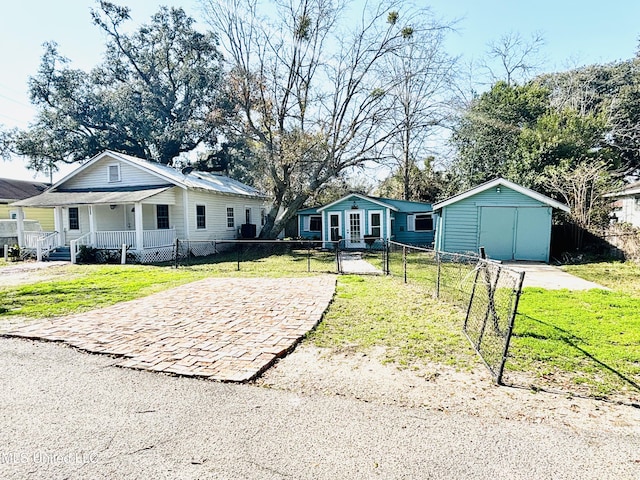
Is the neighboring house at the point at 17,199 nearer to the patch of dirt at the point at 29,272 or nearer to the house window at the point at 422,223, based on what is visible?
the patch of dirt at the point at 29,272

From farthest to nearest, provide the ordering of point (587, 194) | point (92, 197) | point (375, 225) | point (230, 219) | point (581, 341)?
point (230, 219), point (375, 225), point (92, 197), point (587, 194), point (581, 341)

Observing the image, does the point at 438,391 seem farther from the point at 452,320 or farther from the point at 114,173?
the point at 114,173

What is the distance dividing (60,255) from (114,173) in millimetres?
4775

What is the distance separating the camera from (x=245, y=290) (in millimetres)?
8586

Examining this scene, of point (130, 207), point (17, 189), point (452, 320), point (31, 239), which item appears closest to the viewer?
point (452, 320)

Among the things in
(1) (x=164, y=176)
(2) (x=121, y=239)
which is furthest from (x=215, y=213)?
(2) (x=121, y=239)

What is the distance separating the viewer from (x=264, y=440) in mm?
2678

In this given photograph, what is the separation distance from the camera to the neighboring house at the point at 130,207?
50.4 feet

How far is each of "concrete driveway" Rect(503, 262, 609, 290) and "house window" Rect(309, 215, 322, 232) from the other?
13.0 m

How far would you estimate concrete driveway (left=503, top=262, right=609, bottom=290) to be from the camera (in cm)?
877

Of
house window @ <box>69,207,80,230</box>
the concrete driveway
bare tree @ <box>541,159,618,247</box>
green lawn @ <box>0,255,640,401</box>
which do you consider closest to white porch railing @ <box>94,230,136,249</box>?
house window @ <box>69,207,80,230</box>

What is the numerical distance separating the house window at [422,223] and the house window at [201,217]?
39.8 feet

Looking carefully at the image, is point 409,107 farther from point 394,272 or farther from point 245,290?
point 245,290

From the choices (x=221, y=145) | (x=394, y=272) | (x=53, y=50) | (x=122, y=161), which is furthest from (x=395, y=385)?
(x=53, y=50)
